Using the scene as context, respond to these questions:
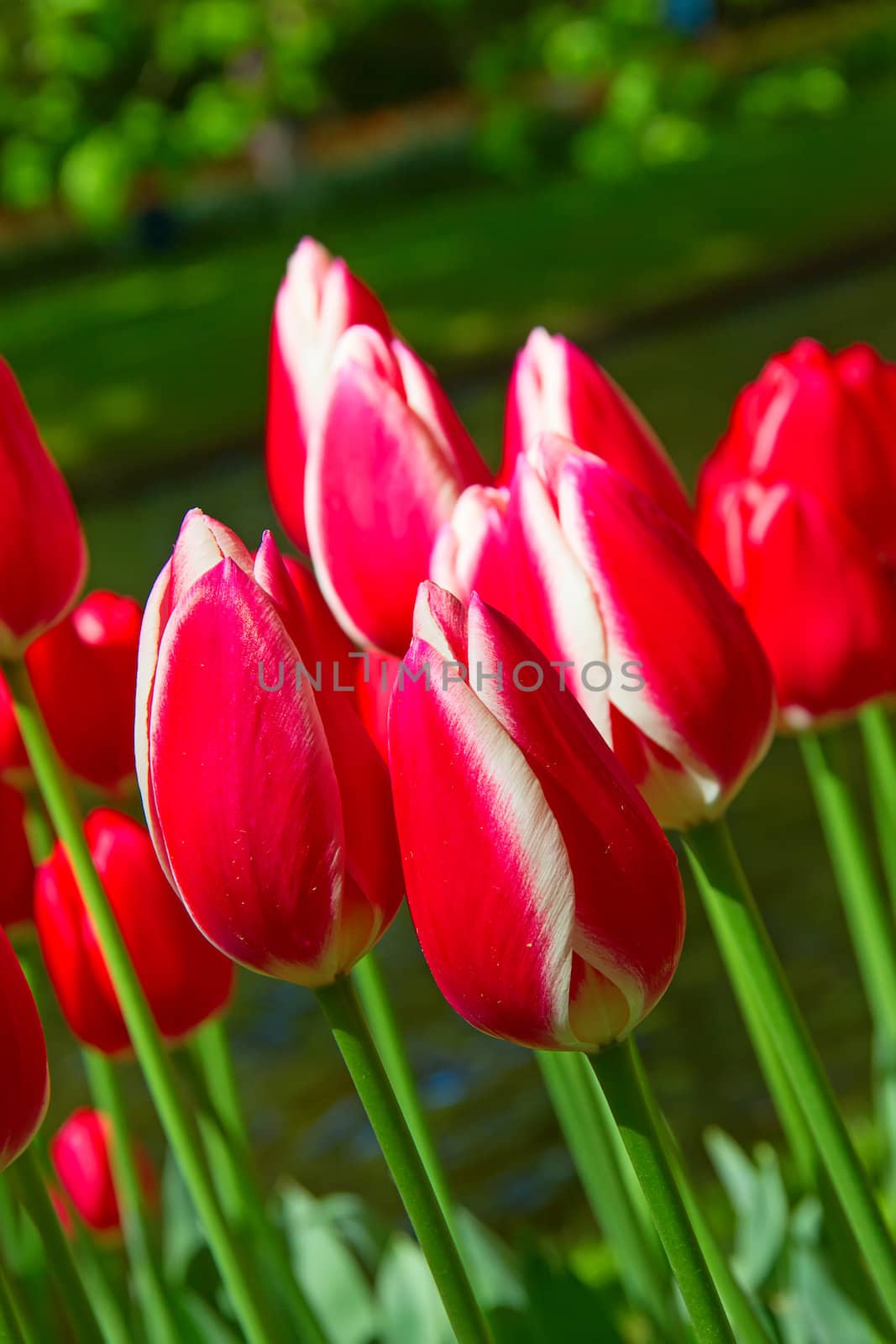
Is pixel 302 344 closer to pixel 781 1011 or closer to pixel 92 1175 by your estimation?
pixel 781 1011

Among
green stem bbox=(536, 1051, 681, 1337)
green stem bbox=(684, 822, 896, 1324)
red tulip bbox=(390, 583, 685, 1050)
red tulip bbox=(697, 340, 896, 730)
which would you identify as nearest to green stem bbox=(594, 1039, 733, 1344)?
red tulip bbox=(390, 583, 685, 1050)

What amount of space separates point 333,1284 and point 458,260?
13.4 m

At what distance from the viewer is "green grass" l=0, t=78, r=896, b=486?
1172 cm

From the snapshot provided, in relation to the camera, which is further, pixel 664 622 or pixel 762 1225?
pixel 762 1225

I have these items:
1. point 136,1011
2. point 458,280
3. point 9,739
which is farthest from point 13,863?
point 458,280

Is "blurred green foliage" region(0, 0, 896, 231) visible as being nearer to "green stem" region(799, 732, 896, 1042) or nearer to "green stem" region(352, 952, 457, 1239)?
"green stem" region(799, 732, 896, 1042)

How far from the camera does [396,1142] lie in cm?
69

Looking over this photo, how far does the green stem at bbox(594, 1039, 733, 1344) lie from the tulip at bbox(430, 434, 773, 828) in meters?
0.14

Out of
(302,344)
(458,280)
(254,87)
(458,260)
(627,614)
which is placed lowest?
(627,614)

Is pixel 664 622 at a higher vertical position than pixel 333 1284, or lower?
higher

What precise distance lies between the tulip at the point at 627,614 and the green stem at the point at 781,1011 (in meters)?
0.02

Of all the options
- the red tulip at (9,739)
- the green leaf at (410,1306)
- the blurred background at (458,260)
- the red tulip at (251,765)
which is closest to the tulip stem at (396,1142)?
the red tulip at (251,765)

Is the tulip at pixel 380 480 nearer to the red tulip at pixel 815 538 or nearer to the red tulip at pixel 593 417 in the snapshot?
the red tulip at pixel 593 417

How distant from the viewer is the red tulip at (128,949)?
0.99 meters
